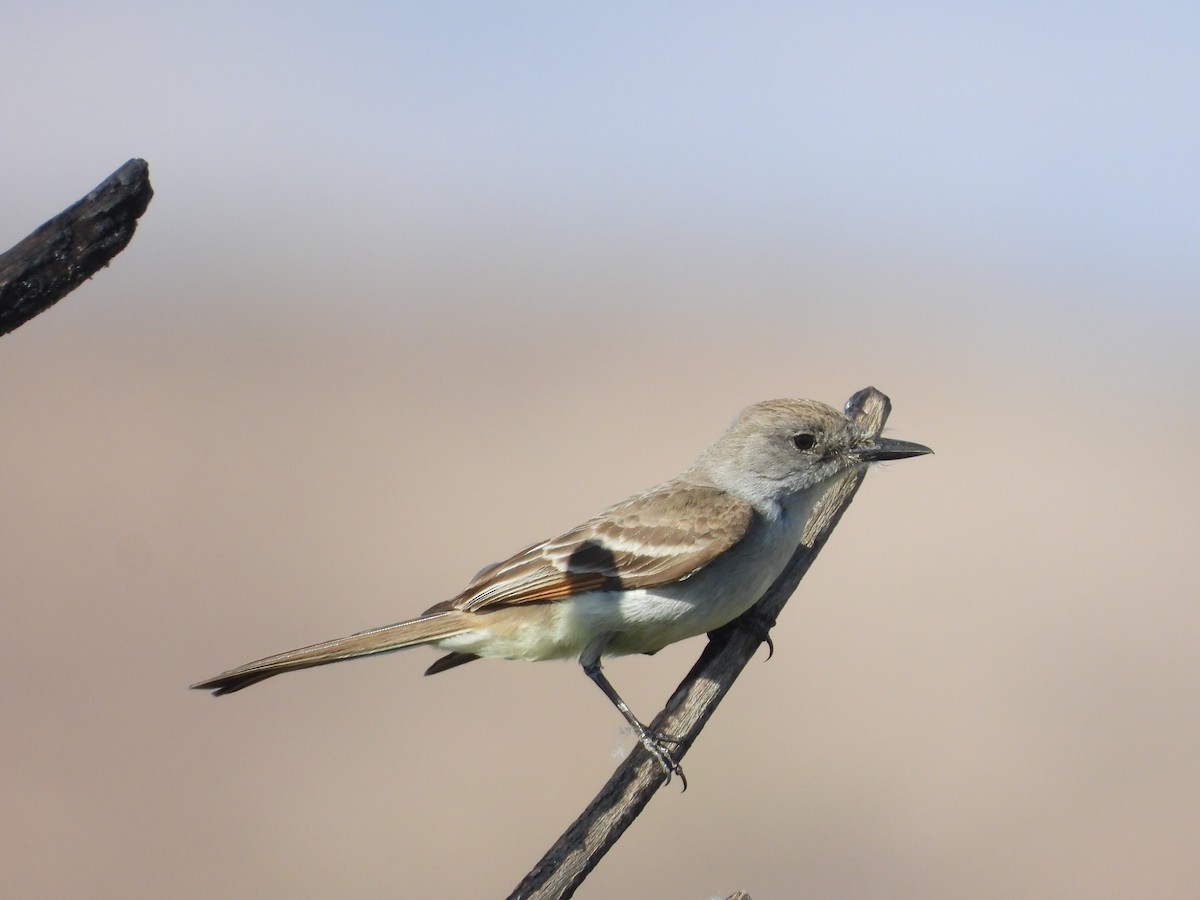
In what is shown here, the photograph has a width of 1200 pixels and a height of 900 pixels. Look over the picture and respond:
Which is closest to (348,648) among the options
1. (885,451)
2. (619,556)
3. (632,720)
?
(632,720)

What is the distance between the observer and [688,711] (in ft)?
17.0

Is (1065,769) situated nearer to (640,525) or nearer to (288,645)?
(288,645)

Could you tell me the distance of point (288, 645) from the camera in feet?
57.1

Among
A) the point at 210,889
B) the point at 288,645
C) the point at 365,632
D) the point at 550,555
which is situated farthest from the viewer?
the point at 288,645

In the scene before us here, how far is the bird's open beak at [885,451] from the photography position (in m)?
6.46

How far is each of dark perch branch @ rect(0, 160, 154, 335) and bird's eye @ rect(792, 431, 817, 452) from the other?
3.80 m

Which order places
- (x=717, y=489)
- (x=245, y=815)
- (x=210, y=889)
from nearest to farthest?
(x=717, y=489) → (x=210, y=889) → (x=245, y=815)

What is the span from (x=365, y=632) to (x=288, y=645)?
482 inches

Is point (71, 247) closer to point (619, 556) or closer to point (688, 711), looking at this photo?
point (688, 711)

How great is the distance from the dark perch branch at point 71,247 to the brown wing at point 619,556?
295cm

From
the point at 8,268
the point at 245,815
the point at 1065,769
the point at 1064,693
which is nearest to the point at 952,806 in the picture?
the point at 1065,769

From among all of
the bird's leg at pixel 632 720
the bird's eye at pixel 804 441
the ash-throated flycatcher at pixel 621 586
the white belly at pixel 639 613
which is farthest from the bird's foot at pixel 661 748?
the bird's eye at pixel 804 441

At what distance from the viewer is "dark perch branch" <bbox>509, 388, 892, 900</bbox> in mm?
4082

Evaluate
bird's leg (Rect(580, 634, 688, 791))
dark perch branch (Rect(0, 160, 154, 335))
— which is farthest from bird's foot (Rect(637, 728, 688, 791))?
dark perch branch (Rect(0, 160, 154, 335))
